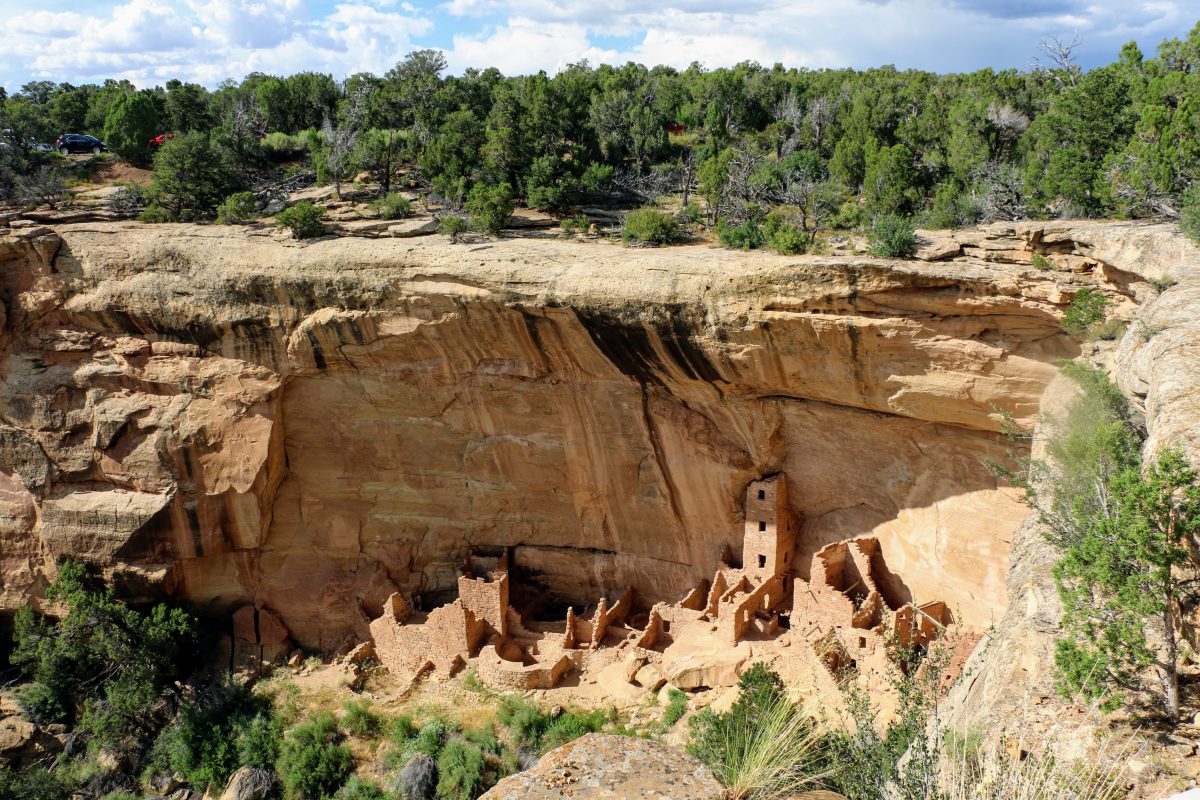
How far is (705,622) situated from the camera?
1647 centimetres

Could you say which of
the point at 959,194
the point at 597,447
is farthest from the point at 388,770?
the point at 959,194

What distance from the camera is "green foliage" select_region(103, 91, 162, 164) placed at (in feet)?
81.4

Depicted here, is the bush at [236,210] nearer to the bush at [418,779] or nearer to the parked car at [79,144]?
the parked car at [79,144]

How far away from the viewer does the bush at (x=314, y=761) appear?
50.6 ft

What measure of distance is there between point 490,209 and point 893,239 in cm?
793

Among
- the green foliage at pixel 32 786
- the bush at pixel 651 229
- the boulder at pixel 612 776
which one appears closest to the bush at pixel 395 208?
the bush at pixel 651 229

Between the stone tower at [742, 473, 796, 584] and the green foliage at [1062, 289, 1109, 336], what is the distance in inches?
231

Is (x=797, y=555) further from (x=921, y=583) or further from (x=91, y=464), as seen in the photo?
(x=91, y=464)

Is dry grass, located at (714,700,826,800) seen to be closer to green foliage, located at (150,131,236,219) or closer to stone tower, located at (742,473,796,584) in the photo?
stone tower, located at (742,473,796,584)

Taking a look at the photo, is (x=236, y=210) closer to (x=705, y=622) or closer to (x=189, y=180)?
(x=189, y=180)

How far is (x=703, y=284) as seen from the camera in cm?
1374

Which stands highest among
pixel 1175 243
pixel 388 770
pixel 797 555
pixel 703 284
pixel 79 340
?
pixel 1175 243

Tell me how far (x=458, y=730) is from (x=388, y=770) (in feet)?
4.41

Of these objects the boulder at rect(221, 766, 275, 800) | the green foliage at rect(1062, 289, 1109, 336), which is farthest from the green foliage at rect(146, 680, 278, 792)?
the green foliage at rect(1062, 289, 1109, 336)
